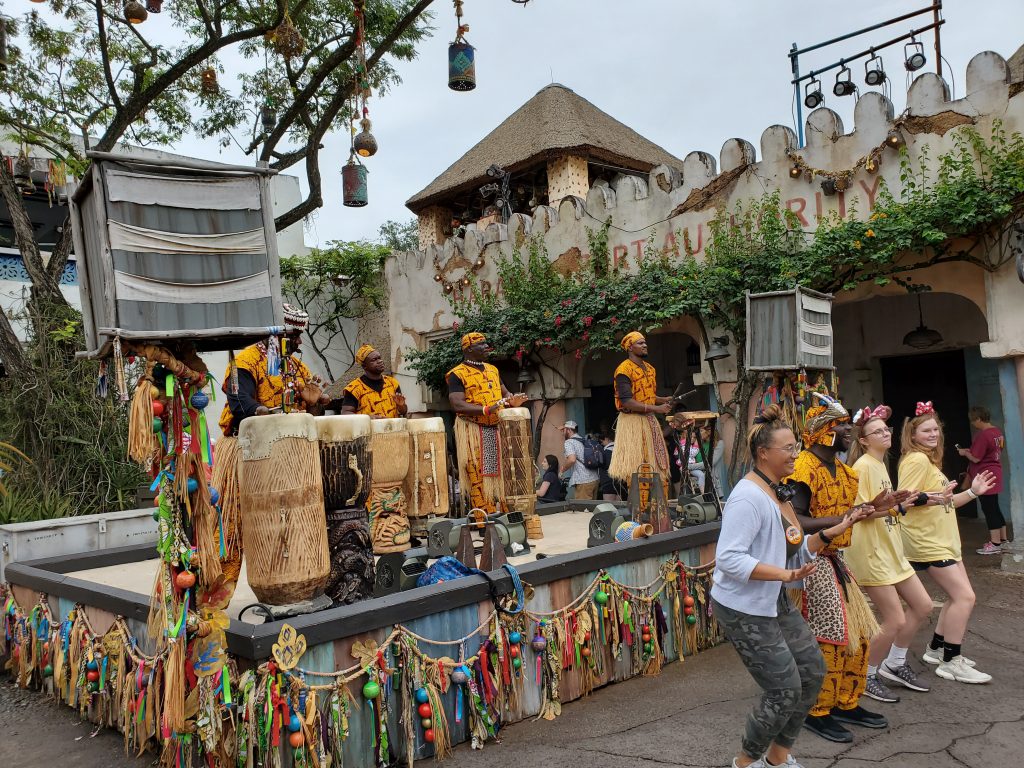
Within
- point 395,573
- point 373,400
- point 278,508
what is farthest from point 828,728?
point 373,400

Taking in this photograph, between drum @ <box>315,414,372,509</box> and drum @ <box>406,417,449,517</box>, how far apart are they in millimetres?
2116

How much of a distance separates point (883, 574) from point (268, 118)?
32.6 ft

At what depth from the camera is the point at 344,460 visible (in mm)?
4180

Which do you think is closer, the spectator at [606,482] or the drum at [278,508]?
the drum at [278,508]

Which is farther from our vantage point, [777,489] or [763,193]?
[763,193]

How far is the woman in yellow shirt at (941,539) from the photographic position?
4691mm

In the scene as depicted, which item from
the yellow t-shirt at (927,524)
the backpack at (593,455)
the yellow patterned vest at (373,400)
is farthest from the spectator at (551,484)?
the yellow t-shirt at (927,524)

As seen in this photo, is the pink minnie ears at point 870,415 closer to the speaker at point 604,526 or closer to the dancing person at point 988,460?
the speaker at point 604,526

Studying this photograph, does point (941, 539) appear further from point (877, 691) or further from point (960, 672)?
point (877, 691)

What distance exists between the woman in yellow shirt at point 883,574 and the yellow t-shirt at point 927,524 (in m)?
0.12

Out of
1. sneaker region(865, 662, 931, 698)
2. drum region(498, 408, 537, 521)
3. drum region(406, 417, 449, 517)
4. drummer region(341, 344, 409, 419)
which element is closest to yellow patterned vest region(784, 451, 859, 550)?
sneaker region(865, 662, 931, 698)

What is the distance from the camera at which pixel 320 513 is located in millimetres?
3902

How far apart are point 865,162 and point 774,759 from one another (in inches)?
285

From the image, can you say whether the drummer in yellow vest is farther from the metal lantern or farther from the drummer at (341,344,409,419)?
the metal lantern
